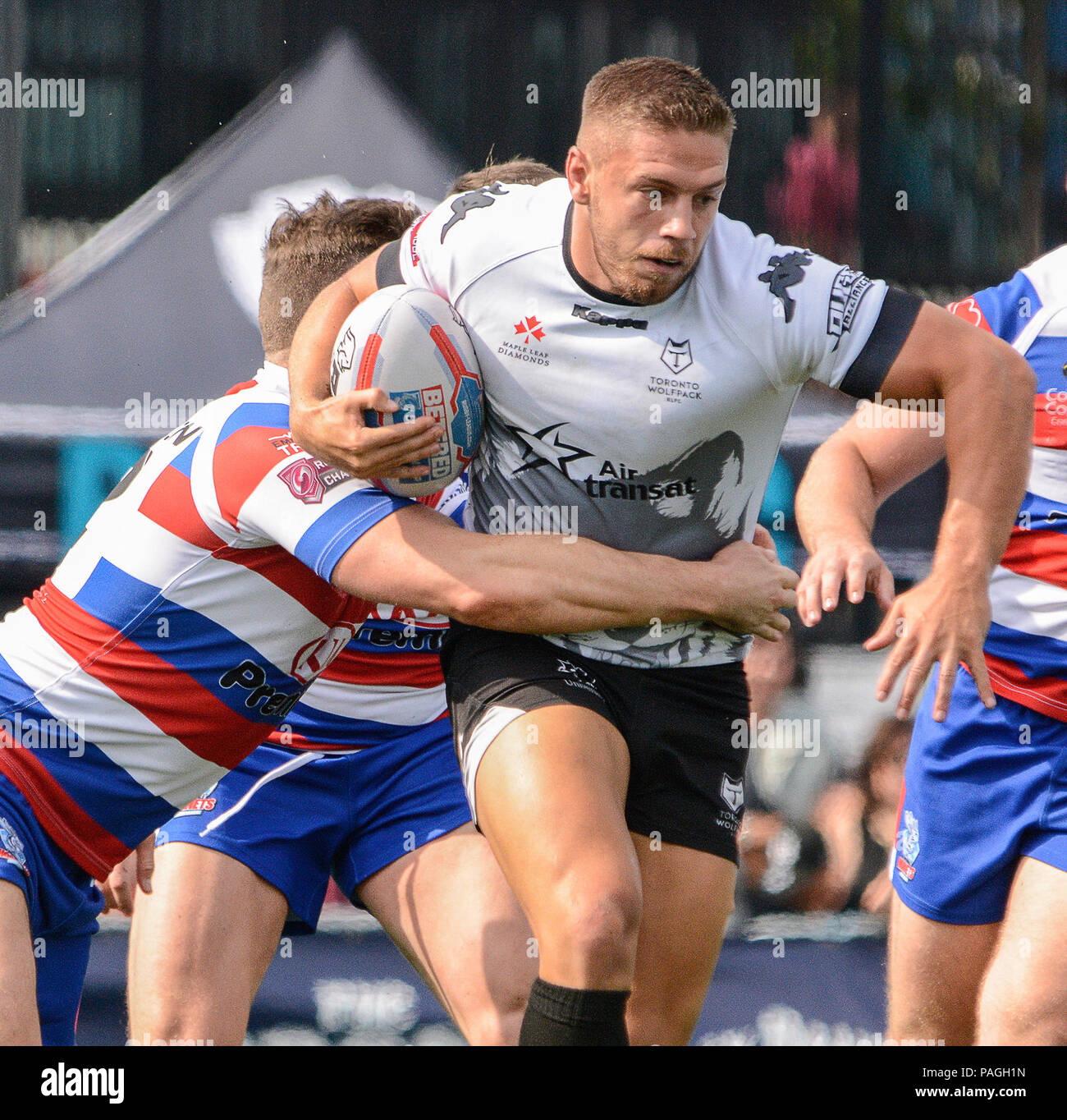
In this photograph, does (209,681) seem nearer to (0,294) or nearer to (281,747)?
(281,747)

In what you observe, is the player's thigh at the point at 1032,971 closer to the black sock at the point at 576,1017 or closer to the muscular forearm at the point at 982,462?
the muscular forearm at the point at 982,462

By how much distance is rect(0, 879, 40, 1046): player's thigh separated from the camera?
240cm

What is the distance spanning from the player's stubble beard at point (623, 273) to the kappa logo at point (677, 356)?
9 cm

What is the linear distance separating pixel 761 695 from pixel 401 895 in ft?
5.07

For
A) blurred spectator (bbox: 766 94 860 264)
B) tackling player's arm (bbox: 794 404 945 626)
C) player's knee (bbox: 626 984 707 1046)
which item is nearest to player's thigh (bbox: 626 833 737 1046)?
player's knee (bbox: 626 984 707 1046)

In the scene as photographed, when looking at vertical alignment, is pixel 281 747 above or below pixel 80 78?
below

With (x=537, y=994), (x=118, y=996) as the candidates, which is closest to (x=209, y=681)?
(x=537, y=994)

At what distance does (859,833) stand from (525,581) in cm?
214

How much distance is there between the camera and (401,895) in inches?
126

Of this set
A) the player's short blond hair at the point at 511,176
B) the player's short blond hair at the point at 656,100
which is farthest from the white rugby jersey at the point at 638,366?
the player's short blond hair at the point at 511,176

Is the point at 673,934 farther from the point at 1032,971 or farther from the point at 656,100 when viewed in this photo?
the point at 656,100

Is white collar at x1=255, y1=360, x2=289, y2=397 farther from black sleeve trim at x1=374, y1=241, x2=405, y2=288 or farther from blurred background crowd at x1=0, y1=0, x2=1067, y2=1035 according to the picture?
blurred background crowd at x1=0, y1=0, x2=1067, y2=1035

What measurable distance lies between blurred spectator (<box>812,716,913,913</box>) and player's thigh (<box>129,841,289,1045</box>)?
5.86 feet

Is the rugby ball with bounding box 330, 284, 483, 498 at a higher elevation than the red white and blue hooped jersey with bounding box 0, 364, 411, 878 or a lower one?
higher
